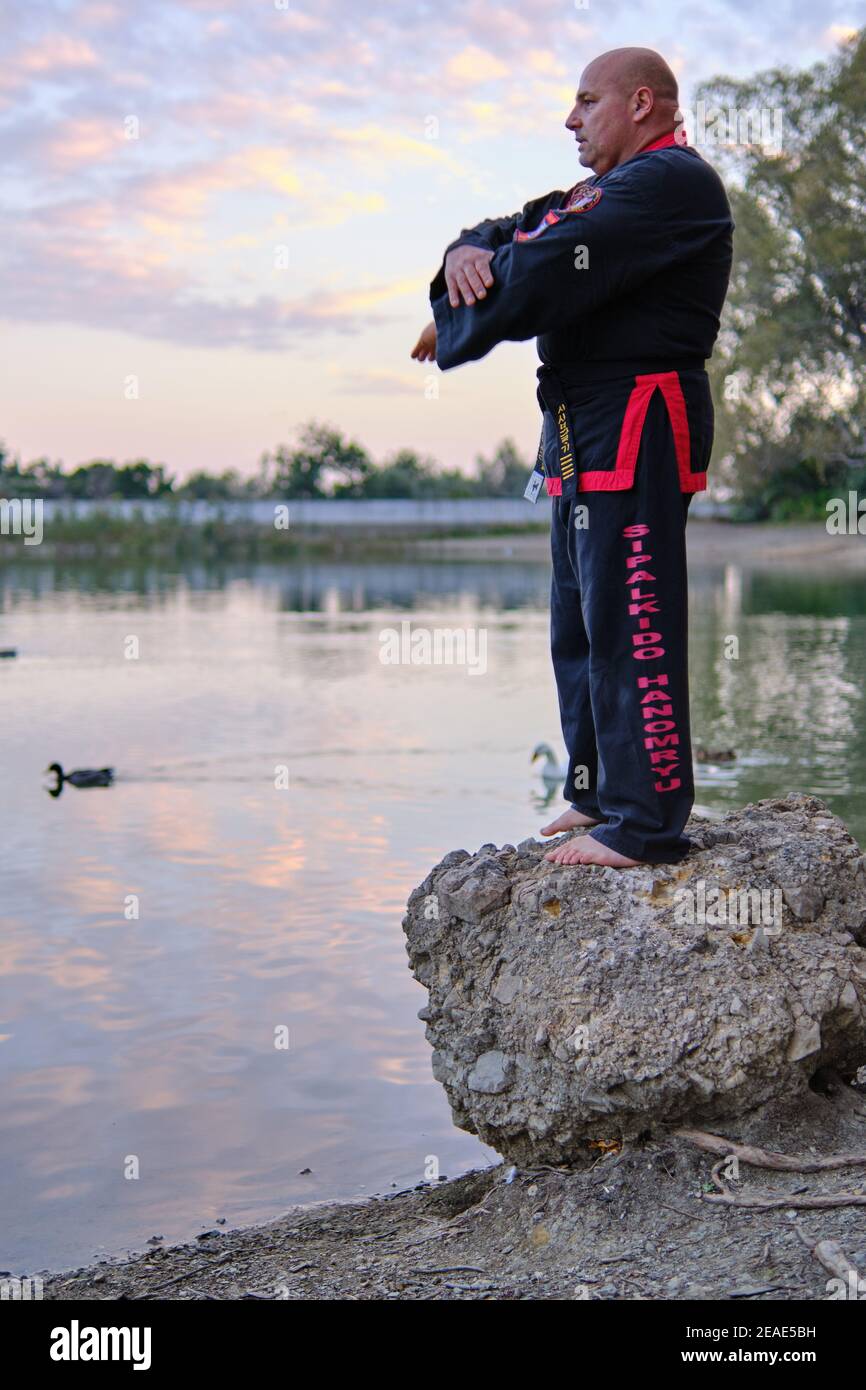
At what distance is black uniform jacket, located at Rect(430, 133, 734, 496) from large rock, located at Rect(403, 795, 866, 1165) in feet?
3.39

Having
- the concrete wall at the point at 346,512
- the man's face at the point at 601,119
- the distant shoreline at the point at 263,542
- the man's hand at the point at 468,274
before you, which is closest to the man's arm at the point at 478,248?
the man's hand at the point at 468,274

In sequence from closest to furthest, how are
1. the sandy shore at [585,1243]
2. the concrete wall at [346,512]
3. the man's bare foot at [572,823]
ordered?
the sandy shore at [585,1243] < the man's bare foot at [572,823] < the concrete wall at [346,512]

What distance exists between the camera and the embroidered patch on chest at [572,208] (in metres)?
3.63

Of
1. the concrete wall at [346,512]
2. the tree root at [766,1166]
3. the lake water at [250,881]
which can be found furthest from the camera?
the concrete wall at [346,512]

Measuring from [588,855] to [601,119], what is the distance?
6.25 feet

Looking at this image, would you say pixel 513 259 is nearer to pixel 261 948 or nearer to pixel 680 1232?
pixel 680 1232

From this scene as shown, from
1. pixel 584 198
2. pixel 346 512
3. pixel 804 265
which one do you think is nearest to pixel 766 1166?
pixel 584 198

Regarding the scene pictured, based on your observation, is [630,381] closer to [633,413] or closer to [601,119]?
[633,413]

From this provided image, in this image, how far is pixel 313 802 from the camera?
10.8 meters

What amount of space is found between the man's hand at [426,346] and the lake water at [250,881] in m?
2.55

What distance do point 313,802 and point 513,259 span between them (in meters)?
7.46

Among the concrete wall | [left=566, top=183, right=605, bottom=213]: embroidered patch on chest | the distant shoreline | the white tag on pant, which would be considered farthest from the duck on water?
the concrete wall

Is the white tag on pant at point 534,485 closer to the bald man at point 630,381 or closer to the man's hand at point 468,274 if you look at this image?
the bald man at point 630,381
